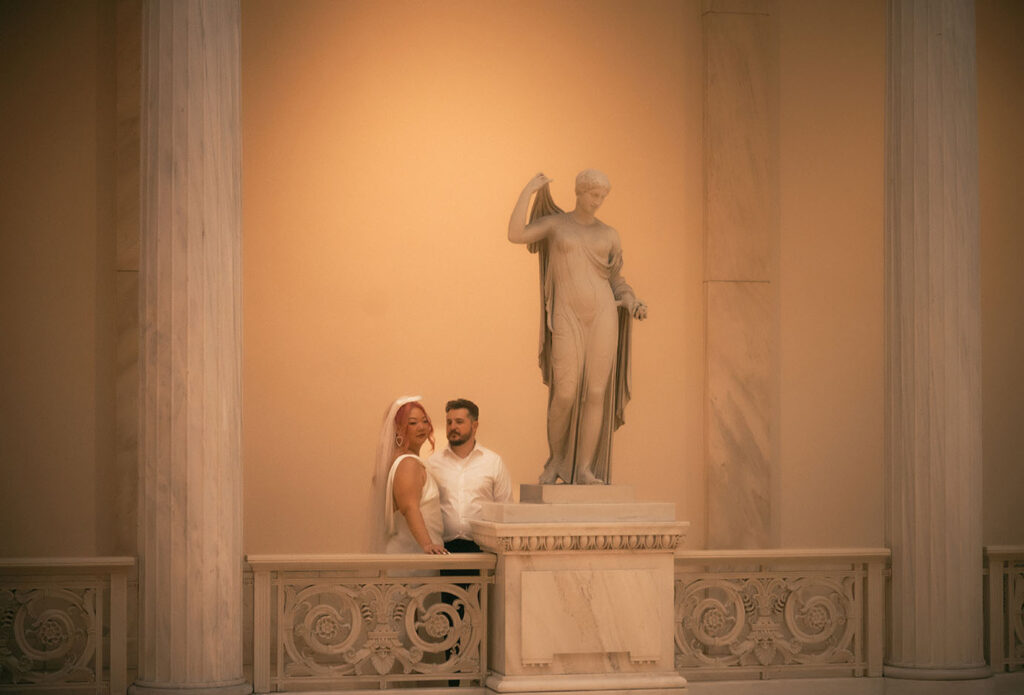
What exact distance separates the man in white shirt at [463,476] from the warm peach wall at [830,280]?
11.7ft

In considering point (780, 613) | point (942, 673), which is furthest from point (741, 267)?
point (942, 673)

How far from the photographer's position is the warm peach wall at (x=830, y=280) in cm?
1142

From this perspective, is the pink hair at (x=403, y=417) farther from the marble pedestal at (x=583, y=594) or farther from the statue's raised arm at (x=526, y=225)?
the statue's raised arm at (x=526, y=225)

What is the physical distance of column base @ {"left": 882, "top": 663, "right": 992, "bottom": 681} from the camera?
27.8 feet

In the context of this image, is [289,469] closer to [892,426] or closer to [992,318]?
[892,426]

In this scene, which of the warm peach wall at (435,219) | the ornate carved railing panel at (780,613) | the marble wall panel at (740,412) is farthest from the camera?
the marble wall panel at (740,412)

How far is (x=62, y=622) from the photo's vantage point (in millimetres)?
7727

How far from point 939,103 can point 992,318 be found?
3.39 metres

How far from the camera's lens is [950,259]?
872cm

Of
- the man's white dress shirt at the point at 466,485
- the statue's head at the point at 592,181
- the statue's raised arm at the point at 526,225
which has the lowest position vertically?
the man's white dress shirt at the point at 466,485

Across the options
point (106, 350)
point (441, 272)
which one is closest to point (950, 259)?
point (441, 272)

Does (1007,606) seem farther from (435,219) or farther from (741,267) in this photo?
(435,219)

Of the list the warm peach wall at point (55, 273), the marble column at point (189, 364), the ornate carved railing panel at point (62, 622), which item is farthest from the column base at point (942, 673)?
the warm peach wall at point (55, 273)

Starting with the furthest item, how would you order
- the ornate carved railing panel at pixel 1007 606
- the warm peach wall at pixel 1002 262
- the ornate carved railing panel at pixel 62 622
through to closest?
the warm peach wall at pixel 1002 262 → the ornate carved railing panel at pixel 1007 606 → the ornate carved railing panel at pixel 62 622
